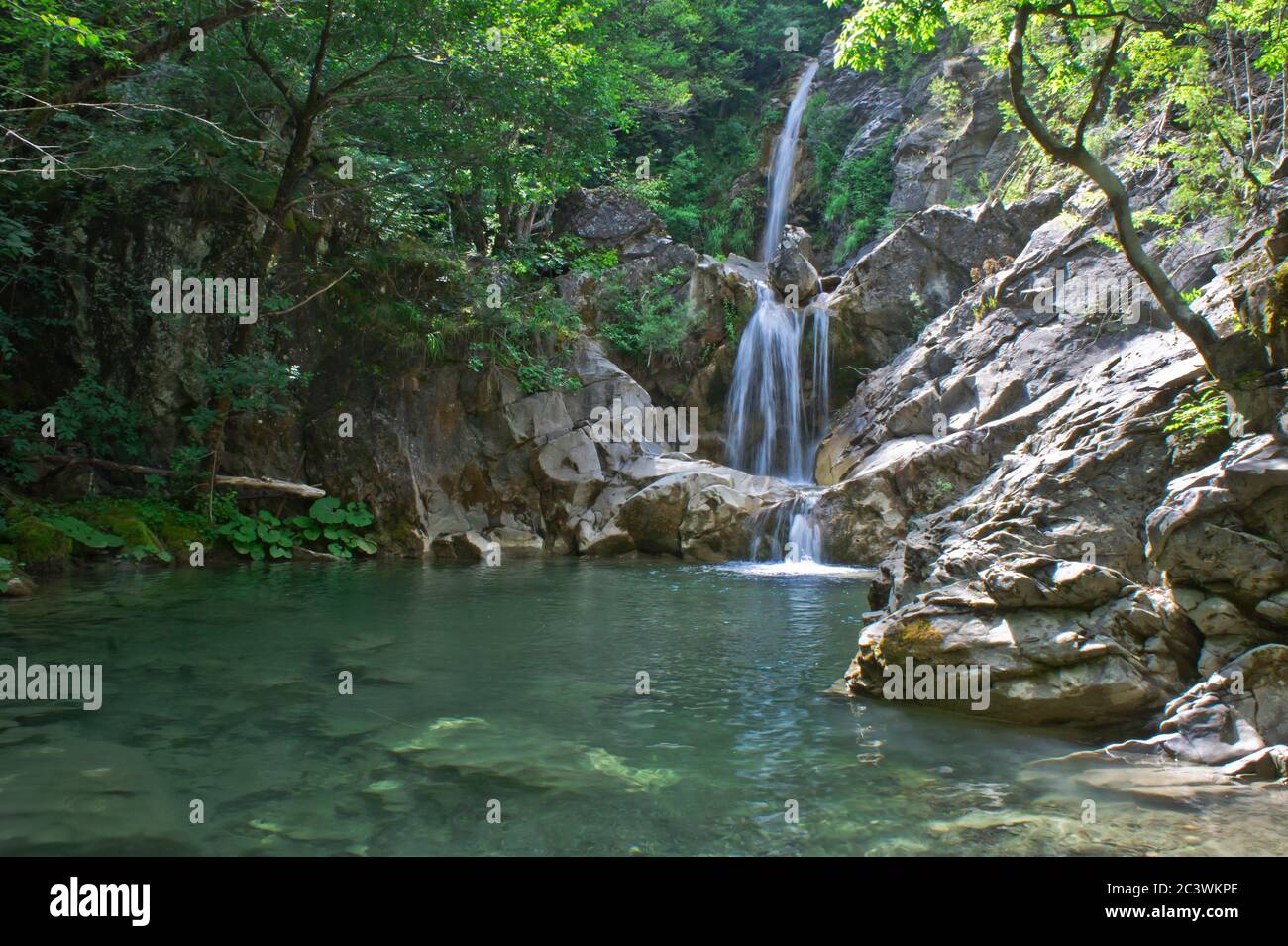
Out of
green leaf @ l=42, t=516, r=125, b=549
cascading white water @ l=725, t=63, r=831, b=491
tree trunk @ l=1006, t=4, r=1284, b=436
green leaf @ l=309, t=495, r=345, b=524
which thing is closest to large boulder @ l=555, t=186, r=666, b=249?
cascading white water @ l=725, t=63, r=831, b=491

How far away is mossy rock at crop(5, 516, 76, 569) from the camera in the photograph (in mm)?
11586

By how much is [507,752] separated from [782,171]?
95.8 feet

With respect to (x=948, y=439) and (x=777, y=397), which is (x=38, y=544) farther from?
(x=777, y=397)

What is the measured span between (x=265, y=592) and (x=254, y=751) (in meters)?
6.62

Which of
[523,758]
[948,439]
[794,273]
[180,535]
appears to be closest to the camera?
[523,758]

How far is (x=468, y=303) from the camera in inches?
702

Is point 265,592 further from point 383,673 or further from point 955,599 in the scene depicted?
point 955,599

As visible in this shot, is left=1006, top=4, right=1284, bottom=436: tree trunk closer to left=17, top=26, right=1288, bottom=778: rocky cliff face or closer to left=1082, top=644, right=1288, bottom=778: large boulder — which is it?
left=17, top=26, right=1288, bottom=778: rocky cliff face

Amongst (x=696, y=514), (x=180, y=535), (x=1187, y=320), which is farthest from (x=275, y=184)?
(x=1187, y=320)

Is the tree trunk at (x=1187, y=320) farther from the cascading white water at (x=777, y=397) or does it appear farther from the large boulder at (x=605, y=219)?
the large boulder at (x=605, y=219)

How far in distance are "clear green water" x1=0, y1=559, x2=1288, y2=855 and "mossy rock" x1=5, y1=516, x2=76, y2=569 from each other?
8.67ft

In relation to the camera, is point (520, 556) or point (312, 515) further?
point (520, 556)

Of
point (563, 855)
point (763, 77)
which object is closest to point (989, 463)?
point (563, 855)

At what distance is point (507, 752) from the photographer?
531 centimetres
